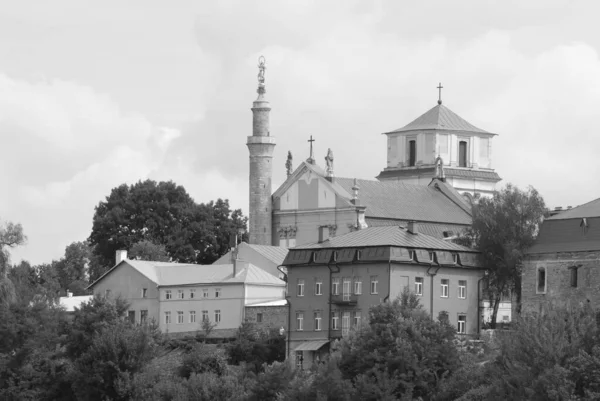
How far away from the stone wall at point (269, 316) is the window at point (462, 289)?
28.3 feet

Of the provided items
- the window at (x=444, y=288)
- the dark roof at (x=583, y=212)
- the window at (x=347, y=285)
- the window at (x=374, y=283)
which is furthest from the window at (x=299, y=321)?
the dark roof at (x=583, y=212)

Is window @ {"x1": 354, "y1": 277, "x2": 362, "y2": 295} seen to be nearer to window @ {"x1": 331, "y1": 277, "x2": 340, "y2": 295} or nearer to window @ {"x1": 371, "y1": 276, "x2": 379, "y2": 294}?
window @ {"x1": 371, "y1": 276, "x2": 379, "y2": 294}

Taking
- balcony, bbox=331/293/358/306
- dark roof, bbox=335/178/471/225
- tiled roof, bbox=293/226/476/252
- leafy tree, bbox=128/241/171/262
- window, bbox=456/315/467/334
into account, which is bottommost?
window, bbox=456/315/467/334

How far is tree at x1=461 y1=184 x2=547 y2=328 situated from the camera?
92438 millimetres

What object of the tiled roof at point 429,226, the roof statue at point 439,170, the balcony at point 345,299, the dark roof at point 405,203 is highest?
the roof statue at point 439,170

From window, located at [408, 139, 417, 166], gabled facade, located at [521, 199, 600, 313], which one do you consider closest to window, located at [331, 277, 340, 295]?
gabled facade, located at [521, 199, 600, 313]

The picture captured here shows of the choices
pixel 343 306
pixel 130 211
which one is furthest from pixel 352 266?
pixel 130 211

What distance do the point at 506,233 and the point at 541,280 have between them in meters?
6.03

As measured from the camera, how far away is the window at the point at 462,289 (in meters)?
91.4

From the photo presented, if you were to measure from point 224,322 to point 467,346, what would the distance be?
63.9ft

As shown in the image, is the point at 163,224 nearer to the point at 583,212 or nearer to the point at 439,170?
the point at 439,170

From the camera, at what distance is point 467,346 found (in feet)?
276

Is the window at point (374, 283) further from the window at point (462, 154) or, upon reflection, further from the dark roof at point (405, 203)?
the window at point (462, 154)

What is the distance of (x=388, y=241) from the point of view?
90500 mm
